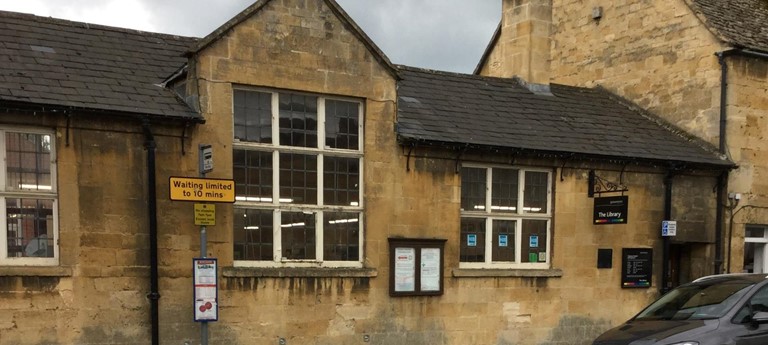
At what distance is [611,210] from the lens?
39.3 ft

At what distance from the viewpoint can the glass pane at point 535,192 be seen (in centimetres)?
1223

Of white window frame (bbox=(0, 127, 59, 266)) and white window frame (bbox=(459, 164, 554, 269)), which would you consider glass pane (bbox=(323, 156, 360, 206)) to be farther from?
white window frame (bbox=(0, 127, 59, 266))

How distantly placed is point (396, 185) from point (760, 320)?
5368 millimetres

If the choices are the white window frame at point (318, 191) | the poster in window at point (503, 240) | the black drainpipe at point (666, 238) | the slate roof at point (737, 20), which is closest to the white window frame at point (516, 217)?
the poster in window at point (503, 240)

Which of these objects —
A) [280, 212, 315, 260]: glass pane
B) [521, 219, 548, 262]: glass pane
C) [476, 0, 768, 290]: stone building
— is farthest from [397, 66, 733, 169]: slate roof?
[280, 212, 315, 260]: glass pane

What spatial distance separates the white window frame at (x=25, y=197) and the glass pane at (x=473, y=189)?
621 centimetres

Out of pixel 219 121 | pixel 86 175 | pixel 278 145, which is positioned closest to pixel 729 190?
pixel 278 145

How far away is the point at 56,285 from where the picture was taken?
8.76 m

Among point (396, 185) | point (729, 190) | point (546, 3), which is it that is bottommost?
point (396, 185)

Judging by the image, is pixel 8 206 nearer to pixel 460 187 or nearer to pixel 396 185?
pixel 396 185

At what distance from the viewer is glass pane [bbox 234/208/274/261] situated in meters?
9.98

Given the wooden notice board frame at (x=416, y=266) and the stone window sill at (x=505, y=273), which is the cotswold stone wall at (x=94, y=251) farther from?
the stone window sill at (x=505, y=273)

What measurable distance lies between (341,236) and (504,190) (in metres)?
3.14

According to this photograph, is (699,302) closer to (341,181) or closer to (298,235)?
(341,181)
